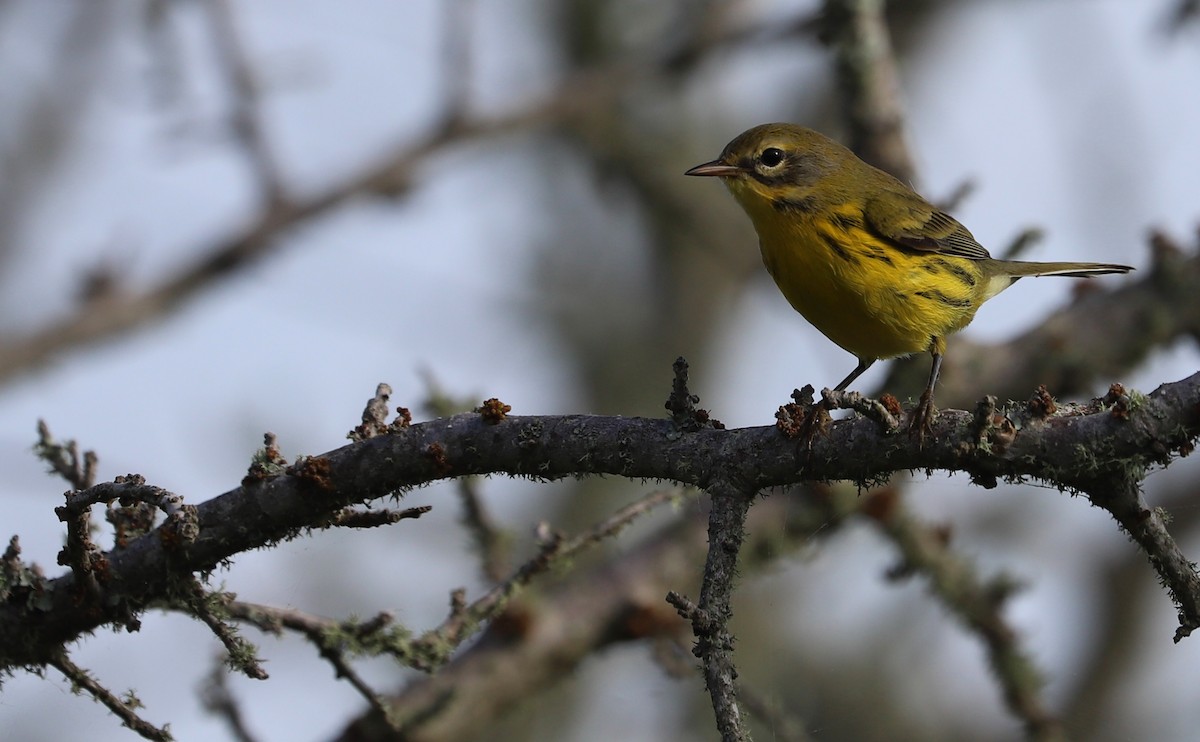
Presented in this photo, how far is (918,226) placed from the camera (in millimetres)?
5832

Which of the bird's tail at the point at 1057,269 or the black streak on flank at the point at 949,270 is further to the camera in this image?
the bird's tail at the point at 1057,269

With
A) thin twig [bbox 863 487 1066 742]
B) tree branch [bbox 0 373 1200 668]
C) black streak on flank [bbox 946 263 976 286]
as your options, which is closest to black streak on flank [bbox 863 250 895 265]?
black streak on flank [bbox 946 263 976 286]

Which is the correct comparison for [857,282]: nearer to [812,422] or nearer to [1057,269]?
[1057,269]

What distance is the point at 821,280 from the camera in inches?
205

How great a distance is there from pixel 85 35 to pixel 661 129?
19.5ft

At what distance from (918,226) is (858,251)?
634 mm

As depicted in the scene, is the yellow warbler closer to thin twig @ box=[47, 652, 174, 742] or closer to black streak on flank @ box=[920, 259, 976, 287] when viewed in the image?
black streak on flank @ box=[920, 259, 976, 287]

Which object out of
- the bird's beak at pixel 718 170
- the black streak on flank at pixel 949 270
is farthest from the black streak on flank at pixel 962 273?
the bird's beak at pixel 718 170

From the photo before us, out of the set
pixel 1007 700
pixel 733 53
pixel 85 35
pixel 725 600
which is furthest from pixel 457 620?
pixel 85 35

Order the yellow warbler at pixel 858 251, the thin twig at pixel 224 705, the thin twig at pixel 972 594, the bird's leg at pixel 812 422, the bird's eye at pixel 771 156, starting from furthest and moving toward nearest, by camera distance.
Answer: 1. the bird's eye at pixel 771 156
2. the thin twig at pixel 972 594
3. the yellow warbler at pixel 858 251
4. the thin twig at pixel 224 705
5. the bird's leg at pixel 812 422

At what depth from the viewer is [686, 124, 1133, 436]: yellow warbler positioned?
523cm

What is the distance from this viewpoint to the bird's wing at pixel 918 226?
561cm

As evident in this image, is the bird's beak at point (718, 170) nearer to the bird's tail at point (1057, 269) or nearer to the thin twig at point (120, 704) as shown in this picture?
the bird's tail at point (1057, 269)

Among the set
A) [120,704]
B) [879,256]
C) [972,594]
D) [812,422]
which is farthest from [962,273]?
[120,704]
